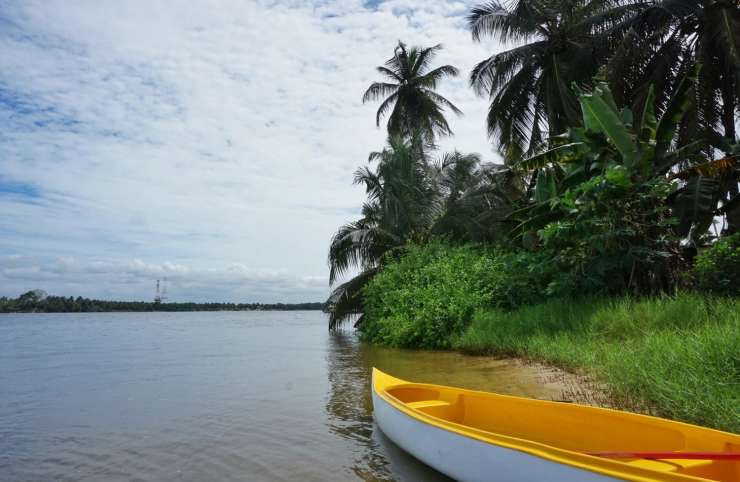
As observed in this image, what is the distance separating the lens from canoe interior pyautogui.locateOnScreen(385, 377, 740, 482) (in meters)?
3.45

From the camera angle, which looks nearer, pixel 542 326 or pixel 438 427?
pixel 438 427

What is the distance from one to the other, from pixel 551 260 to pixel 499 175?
9.21 m

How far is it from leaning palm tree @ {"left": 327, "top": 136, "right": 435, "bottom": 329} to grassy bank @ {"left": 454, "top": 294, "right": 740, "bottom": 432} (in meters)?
7.36

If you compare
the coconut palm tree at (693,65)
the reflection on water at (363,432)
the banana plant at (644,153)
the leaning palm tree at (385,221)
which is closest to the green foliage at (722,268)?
the banana plant at (644,153)

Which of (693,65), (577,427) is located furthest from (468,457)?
(693,65)

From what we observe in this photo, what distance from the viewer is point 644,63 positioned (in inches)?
604

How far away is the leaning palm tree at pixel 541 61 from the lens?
16.8 metres

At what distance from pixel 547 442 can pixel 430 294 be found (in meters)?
10.1

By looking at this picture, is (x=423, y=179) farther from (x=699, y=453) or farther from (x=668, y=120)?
(x=699, y=453)

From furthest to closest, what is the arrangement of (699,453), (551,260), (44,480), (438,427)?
(551,260)
(44,480)
(438,427)
(699,453)

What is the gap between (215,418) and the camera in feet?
23.7

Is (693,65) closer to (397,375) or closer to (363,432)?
(397,375)

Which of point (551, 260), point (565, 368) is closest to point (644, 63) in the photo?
point (551, 260)

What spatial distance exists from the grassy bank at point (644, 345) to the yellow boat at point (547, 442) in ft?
2.70
